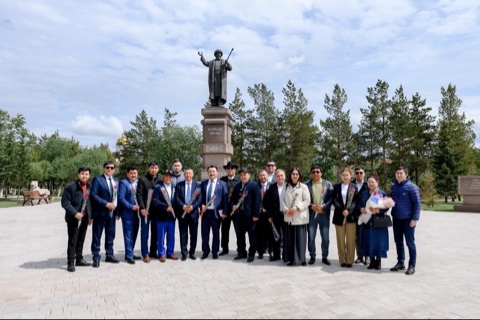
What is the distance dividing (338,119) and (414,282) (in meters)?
34.0

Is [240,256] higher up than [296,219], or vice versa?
[296,219]

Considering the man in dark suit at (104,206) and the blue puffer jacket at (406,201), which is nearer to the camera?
the blue puffer jacket at (406,201)

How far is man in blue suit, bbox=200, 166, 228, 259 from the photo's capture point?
23.9 feet

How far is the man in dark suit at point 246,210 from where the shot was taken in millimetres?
7113

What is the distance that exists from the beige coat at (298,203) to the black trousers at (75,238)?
3.51 meters

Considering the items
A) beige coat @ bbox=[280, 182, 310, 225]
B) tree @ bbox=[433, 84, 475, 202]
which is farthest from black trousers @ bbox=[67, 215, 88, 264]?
tree @ bbox=[433, 84, 475, 202]

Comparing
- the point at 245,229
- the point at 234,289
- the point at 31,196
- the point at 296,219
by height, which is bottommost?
the point at 234,289

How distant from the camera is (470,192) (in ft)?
61.5

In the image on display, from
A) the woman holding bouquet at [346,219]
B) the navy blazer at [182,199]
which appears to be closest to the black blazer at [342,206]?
the woman holding bouquet at [346,219]

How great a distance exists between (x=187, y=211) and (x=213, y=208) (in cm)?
52

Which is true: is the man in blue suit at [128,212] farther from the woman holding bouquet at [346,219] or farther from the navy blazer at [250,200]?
the woman holding bouquet at [346,219]

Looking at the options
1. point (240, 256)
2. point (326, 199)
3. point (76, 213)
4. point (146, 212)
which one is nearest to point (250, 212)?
point (240, 256)

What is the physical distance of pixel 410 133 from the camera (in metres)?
35.2

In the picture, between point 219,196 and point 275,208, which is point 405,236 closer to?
point 275,208
